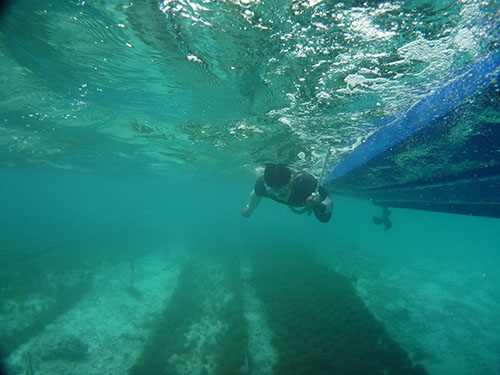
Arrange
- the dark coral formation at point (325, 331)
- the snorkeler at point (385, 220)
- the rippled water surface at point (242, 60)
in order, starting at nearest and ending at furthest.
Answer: the rippled water surface at point (242, 60) < the dark coral formation at point (325, 331) < the snorkeler at point (385, 220)

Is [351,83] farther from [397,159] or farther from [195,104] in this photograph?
[195,104]

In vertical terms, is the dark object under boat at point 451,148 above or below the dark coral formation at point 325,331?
above

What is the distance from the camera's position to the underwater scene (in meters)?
4.43

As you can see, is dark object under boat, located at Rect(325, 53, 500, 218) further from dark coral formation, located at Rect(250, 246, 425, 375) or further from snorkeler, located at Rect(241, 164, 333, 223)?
dark coral formation, located at Rect(250, 246, 425, 375)

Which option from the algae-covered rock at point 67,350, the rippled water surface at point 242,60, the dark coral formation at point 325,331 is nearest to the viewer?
the rippled water surface at point 242,60

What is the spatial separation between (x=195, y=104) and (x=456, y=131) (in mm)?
8591

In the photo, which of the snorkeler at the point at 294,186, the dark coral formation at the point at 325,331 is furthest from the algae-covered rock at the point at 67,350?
the snorkeler at the point at 294,186

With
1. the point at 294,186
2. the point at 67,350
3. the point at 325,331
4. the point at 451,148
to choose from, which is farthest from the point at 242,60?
the point at 67,350

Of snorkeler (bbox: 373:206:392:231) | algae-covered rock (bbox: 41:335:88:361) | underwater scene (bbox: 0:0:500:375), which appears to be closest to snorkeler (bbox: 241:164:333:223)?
underwater scene (bbox: 0:0:500:375)

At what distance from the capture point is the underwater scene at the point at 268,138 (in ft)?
14.5

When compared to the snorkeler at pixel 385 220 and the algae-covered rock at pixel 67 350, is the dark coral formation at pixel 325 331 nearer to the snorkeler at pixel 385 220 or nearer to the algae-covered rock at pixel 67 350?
the snorkeler at pixel 385 220

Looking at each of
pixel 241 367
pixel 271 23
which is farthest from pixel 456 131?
pixel 241 367

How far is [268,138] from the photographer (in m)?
11.8

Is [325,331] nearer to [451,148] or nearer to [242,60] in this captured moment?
[451,148]
